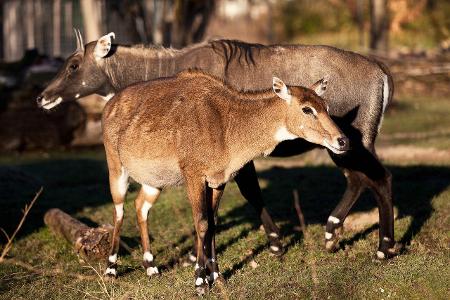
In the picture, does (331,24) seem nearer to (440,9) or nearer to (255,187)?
(440,9)

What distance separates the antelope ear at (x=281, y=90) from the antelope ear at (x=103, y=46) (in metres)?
3.25

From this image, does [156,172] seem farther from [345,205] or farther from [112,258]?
[345,205]

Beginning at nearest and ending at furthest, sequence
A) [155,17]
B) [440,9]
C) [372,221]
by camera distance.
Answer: [372,221]
[155,17]
[440,9]

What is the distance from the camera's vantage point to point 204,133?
8844 mm

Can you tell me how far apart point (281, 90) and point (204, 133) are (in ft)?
2.68

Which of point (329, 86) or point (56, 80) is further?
point (56, 80)

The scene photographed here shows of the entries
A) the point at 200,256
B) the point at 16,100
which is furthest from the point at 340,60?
the point at 16,100

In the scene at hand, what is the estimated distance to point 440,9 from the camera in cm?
3681

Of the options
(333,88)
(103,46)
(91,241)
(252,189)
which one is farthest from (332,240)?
(103,46)

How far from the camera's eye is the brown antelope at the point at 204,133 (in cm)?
876

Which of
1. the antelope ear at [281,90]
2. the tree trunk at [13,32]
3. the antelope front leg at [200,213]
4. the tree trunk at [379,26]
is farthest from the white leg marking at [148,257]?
the tree trunk at [379,26]

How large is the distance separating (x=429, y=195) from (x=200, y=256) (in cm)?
517

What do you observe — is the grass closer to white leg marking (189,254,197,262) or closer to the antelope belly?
white leg marking (189,254,197,262)

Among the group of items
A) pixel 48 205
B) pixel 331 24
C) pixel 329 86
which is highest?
pixel 329 86
